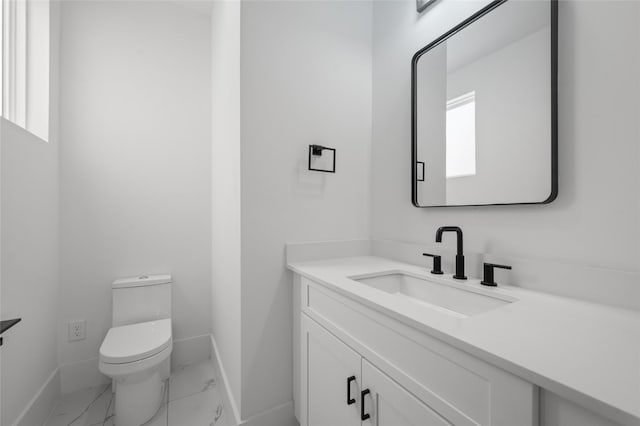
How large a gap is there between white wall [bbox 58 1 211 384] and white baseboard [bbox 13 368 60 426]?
0.34 feet

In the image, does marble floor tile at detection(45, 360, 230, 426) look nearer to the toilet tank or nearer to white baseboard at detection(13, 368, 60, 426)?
white baseboard at detection(13, 368, 60, 426)

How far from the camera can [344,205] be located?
158 cm

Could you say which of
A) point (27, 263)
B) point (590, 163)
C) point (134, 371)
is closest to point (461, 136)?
point (590, 163)

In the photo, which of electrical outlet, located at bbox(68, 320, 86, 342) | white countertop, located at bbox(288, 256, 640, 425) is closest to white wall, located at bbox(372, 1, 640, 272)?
white countertop, located at bbox(288, 256, 640, 425)

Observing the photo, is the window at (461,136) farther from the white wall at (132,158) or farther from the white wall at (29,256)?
the white wall at (29,256)

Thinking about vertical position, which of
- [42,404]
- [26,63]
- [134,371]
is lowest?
[42,404]

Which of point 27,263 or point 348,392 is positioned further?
point 27,263

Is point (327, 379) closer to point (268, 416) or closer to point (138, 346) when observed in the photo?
point (268, 416)

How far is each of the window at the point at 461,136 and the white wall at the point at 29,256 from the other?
1942 mm

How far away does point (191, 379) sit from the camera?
184 centimetres

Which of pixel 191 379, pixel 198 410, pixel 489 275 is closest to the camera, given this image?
pixel 489 275

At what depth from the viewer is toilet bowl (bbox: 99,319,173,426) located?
1.33m

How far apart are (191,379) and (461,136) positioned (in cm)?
226

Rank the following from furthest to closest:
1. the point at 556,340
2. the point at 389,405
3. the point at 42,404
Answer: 1. the point at 42,404
2. the point at 389,405
3. the point at 556,340
